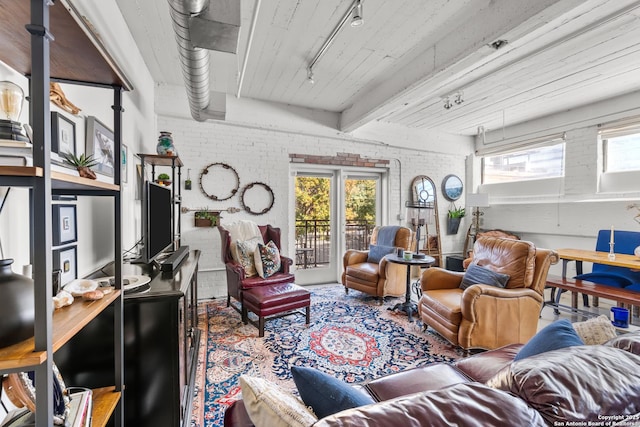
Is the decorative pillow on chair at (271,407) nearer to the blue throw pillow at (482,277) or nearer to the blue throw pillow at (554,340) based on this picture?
the blue throw pillow at (554,340)

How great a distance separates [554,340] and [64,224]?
7.38ft

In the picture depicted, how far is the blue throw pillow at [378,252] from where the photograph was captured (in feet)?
13.0

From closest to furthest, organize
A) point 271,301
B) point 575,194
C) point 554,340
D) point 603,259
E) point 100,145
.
A: point 554,340, point 100,145, point 271,301, point 603,259, point 575,194

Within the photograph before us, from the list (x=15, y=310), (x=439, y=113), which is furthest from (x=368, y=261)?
(x=15, y=310)

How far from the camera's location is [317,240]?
4.77 m

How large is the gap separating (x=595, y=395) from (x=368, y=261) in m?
3.52

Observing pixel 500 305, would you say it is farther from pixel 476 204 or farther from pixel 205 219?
pixel 205 219

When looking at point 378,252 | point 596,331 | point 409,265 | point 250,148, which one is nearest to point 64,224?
point 596,331

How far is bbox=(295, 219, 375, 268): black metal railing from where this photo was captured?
466 cm

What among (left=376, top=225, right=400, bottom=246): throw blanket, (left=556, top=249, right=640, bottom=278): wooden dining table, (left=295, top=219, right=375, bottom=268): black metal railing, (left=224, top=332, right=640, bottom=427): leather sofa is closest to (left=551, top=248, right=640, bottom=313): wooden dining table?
(left=556, top=249, right=640, bottom=278): wooden dining table

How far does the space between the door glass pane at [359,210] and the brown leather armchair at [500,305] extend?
223 cm

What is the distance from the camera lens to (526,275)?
2.53m

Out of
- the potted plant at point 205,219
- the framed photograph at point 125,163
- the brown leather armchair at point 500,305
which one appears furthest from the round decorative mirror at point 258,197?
the brown leather armchair at point 500,305

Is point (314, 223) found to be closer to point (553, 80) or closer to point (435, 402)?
point (553, 80)
